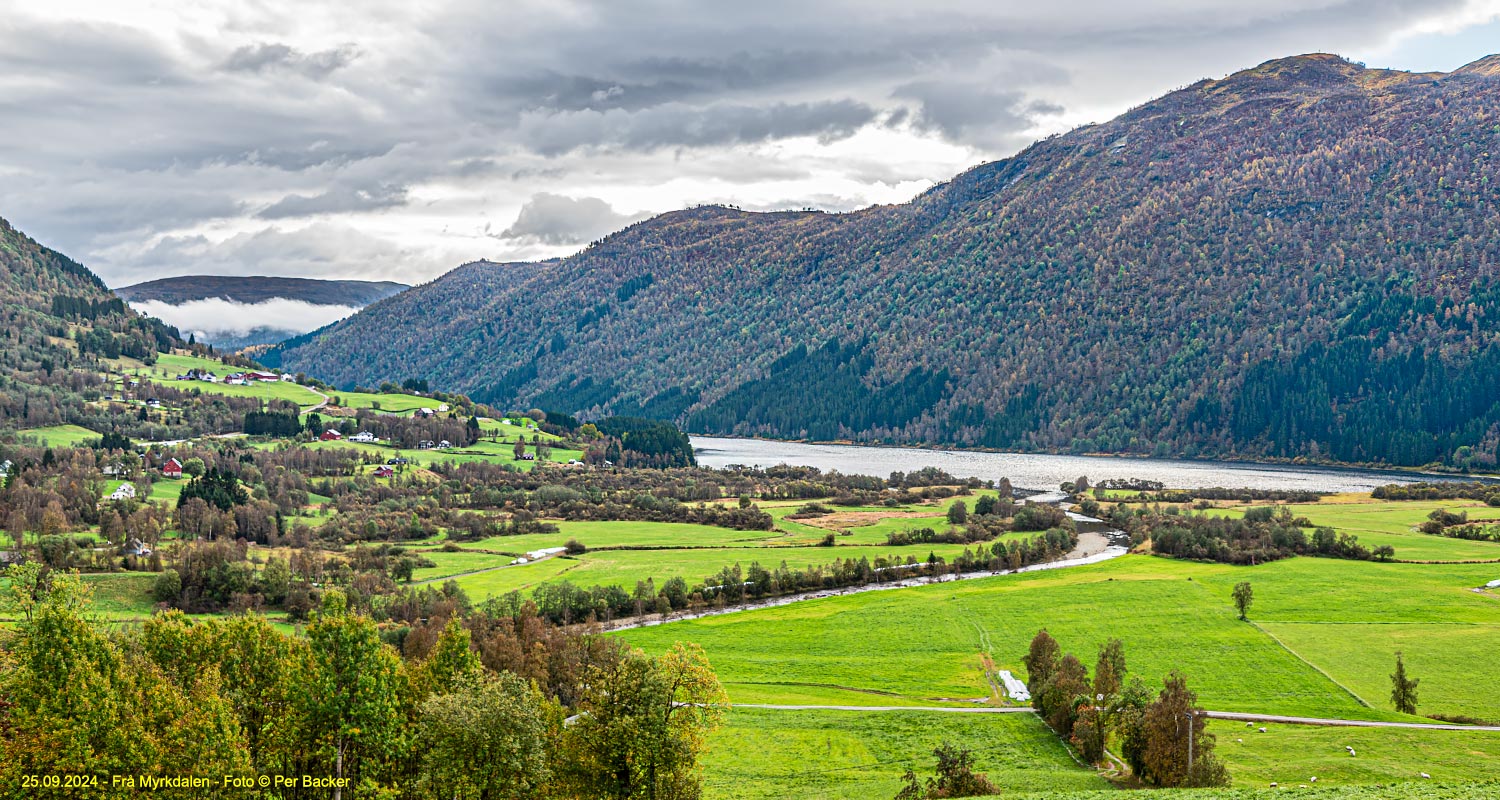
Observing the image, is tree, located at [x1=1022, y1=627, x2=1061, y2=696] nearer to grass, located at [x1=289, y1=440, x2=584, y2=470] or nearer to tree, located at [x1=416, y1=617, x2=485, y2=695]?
tree, located at [x1=416, y1=617, x2=485, y2=695]

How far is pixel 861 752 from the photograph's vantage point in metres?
55.7

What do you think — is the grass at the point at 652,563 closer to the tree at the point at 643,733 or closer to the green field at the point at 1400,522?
the green field at the point at 1400,522

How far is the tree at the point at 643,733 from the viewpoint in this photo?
38656mm

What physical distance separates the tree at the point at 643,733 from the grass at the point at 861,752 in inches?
391

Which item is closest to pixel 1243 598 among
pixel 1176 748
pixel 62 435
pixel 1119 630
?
pixel 1119 630

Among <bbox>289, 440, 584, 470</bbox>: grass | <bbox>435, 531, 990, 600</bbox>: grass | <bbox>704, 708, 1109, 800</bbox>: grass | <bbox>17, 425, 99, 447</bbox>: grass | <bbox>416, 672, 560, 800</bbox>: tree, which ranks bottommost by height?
<bbox>704, 708, 1109, 800</bbox>: grass

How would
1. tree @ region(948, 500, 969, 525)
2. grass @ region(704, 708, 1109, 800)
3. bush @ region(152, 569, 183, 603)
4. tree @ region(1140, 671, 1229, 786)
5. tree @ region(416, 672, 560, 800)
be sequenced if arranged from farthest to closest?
tree @ region(948, 500, 969, 525) → bush @ region(152, 569, 183, 603) → grass @ region(704, 708, 1109, 800) → tree @ region(1140, 671, 1229, 786) → tree @ region(416, 672, 560, 800)

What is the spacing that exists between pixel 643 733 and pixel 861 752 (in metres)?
20.7

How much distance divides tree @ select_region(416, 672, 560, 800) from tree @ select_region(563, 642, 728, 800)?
5.29 ft

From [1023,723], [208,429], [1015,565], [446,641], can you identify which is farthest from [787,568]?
[208,429]

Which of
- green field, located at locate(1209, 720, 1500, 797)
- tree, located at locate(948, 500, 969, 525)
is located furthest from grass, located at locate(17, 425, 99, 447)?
Result: green field, located at locate(1209, 720, 1500, 797)

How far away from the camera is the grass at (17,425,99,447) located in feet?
506

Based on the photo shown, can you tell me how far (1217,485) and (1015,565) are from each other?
79836mm

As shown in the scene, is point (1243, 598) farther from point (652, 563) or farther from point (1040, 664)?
point (652, 563)
